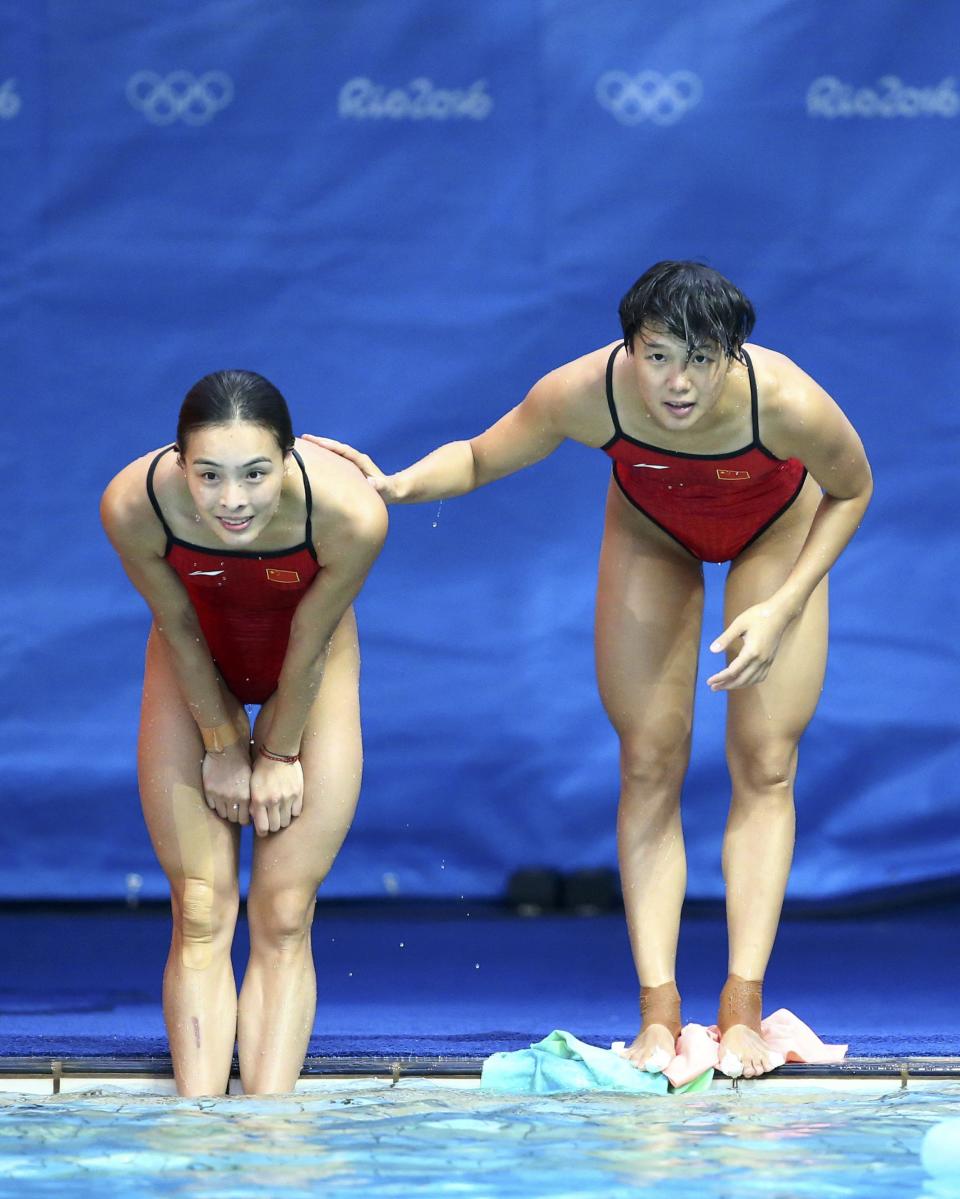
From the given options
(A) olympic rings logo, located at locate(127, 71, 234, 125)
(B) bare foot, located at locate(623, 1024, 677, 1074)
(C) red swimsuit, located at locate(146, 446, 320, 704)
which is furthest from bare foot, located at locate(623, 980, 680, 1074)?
(A) olympic rings logo, located at locate(127, 71, 234, 125)

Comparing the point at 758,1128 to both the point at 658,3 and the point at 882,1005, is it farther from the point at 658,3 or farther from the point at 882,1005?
the point at 658,3

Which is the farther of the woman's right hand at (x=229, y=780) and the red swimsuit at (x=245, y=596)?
the woman's right hand at (x=229, y=780)

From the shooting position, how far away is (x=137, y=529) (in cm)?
368

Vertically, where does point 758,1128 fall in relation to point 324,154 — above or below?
below

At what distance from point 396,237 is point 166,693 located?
2609 mm

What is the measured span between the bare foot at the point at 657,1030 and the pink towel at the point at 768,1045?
22 mm

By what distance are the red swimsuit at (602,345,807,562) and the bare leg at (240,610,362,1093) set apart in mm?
684

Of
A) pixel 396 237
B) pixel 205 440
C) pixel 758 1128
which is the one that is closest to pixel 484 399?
pixel 396 237

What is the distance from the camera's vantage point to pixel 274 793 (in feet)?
12.6

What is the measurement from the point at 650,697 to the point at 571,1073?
2.66 feet

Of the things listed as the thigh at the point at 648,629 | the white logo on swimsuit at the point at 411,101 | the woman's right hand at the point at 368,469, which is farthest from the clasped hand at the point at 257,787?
the white logo on swimsuit at the point at 411,101

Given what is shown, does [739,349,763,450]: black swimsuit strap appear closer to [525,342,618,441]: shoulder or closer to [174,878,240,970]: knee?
[525,342,618,441]: shoulder

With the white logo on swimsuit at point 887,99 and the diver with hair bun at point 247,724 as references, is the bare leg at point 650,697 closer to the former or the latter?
the diver with hair bun at point 247,724

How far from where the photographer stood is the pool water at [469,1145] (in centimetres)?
311
